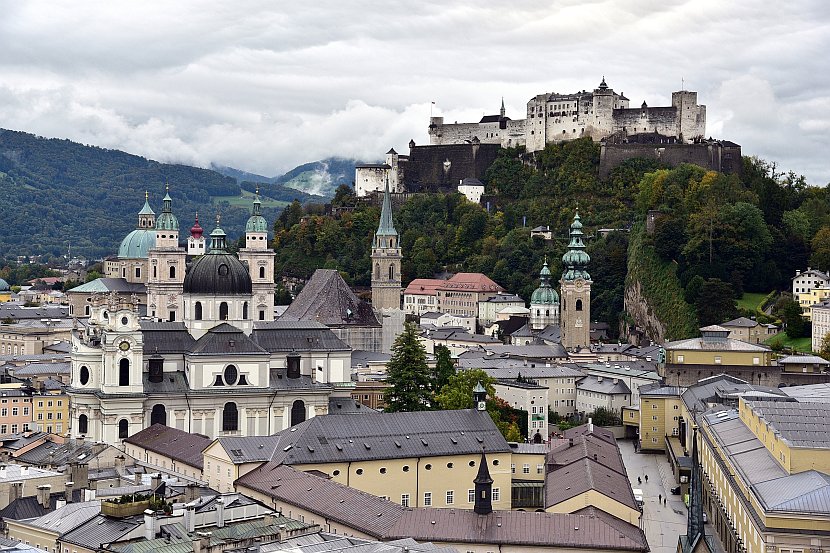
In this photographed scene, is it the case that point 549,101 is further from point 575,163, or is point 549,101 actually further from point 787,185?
point 787,185

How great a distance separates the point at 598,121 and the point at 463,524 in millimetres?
100062

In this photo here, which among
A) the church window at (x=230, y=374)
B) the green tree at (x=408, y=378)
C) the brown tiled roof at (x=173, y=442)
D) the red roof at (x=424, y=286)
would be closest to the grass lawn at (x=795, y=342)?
the green tree at (x=408, y=378)

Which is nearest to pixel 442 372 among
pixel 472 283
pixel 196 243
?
pixel 196 243

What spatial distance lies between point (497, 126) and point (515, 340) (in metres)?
38.8

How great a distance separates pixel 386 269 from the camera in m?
119

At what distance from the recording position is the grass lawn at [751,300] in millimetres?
112938

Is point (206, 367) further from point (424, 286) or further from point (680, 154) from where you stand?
point (680, 154)

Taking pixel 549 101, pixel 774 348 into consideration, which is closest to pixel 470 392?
pixel 774 348

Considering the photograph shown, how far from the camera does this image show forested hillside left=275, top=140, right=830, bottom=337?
376ft

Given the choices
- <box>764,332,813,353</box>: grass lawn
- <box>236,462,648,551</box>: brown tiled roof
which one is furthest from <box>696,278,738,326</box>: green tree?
<box>236,462,648,551</box>: brown tiled roof

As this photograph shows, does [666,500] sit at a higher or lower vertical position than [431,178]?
lower

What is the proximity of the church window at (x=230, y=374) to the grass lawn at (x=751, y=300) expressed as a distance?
1969 inches

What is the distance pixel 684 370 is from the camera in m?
90.2

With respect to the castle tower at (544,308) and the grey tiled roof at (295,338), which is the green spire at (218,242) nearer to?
the grey tiled roof at (295,338)
